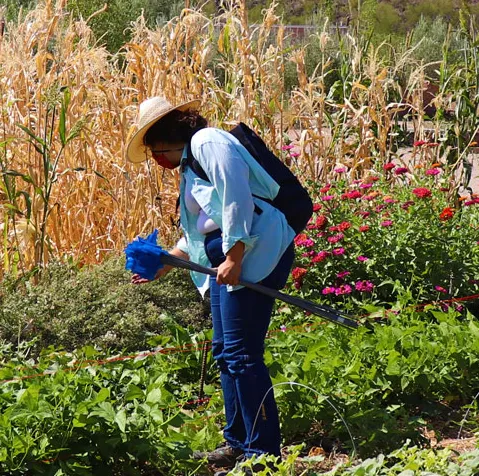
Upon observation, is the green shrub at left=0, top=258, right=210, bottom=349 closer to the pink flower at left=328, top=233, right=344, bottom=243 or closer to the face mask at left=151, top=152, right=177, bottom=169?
the pink flower at left=328, top=233, right=344, bottom=243

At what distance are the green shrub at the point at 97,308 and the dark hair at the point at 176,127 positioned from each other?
61.4 inches

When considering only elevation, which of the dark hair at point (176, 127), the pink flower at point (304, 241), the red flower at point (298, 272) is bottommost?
the red flower at point (298, 272)

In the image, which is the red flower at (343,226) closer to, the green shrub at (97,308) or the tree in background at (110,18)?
the green shrub at (97,308)

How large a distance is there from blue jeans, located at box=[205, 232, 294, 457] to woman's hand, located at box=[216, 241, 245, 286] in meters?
0.11

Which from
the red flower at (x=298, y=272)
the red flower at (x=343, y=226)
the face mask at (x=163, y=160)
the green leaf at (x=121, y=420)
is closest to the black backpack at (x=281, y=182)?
the face mask at (x=163, y=160)

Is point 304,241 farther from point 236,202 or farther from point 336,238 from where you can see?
point 236,202

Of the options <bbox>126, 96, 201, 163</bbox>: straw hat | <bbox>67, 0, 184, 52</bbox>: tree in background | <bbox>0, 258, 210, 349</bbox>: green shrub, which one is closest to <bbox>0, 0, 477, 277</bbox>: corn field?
<bbox>0, 258, 210, 349</bbox>: green shrub

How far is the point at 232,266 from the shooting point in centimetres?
312

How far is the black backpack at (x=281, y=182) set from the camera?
328 cm

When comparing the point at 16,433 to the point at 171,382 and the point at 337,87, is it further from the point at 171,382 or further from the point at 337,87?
the point at 337,87

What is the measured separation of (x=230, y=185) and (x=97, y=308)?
7.16 feet

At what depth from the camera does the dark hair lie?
10.9 ft

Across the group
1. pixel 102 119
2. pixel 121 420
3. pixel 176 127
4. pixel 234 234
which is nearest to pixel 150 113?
pixel 176 127

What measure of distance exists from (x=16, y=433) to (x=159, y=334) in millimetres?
1896
